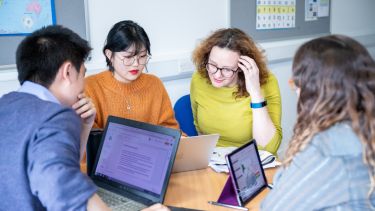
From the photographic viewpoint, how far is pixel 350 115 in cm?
94

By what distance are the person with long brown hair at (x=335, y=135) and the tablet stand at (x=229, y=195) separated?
0.31 m

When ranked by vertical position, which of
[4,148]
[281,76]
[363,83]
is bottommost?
[281,76]

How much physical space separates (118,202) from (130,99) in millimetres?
689

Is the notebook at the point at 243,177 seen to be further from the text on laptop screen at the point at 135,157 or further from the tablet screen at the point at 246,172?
the text on laptop screen at the point at 135,157

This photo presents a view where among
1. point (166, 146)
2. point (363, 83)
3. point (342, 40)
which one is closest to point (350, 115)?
point (363, 83)

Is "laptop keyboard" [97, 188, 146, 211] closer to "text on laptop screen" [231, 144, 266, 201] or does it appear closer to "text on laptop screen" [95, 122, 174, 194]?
"text on laptop screen" [95, 122, 174, 194]

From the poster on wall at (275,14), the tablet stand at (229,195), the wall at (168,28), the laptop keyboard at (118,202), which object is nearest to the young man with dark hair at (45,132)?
the laptop keyboard at (118,202)

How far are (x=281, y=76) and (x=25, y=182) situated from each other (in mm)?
2755

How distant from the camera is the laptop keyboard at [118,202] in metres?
1.26

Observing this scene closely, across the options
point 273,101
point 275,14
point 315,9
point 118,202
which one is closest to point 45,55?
point 118,202

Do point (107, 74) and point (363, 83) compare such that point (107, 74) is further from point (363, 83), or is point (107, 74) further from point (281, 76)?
point (281, 76)

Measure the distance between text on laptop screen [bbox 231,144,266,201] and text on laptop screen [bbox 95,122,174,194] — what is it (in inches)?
9.1

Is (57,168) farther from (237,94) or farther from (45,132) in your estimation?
(237,94)

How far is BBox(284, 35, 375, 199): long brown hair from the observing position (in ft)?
3.08
